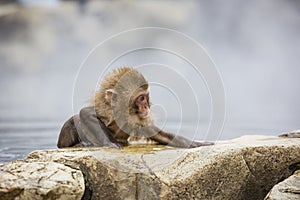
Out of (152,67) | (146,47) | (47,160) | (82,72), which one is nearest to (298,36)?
(146,47)

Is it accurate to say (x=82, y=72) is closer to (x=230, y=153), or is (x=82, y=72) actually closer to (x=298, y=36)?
(x=230, y=153)

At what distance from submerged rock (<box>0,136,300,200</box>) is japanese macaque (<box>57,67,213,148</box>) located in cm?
55

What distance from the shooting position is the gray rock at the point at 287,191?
1.86 m

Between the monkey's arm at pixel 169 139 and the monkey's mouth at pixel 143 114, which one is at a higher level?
the monkey's mouth at pixel 143 114

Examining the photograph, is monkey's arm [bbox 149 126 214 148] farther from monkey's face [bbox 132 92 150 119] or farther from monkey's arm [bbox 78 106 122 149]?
monkey's arm [bbox 78 106 122 149]

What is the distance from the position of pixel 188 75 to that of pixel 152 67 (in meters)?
0.27

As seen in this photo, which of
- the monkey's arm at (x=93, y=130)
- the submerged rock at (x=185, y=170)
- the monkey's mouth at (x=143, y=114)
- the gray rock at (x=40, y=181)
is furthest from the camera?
the monkey's mouth at (x=143, y=114)

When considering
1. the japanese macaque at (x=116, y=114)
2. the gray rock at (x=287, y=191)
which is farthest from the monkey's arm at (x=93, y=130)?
the gray rock at (x=287, y=191)

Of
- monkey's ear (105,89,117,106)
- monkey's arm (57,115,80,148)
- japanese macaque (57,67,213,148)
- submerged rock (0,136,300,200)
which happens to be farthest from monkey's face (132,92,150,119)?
submerged rock (0,136,300,200)

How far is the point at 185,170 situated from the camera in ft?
6.89

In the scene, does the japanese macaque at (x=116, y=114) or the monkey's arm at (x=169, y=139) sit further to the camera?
the monkey's arm at (x=169, y=139)

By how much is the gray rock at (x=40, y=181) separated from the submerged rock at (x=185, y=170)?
0.19 ft

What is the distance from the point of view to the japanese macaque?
2787 millimetres

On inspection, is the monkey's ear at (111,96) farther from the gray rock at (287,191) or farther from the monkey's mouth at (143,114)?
the gray rock at (287,191)
